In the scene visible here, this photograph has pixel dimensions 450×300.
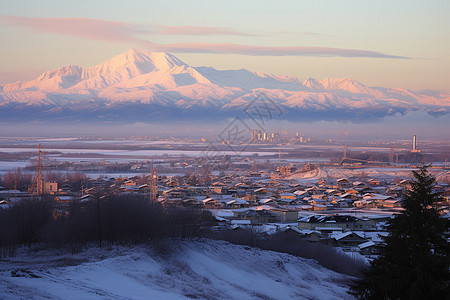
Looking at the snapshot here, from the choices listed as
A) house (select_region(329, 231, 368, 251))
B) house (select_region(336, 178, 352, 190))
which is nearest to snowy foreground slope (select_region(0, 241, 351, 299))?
house (select_region(329, 231, 368, 251))

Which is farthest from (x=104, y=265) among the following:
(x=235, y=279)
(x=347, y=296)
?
(x=347, y=296)

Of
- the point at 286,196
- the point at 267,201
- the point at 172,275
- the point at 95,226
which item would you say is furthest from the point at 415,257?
the point at 286,196

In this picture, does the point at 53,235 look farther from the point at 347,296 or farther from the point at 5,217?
the point at 347,296

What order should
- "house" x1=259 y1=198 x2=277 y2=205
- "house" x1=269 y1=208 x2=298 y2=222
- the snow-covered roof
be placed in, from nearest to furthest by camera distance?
the snow-covered roof
"house" x1=269 y1=208 x2=298 y2=222
"house" x1=259 y1=198 x2=277 y2=205

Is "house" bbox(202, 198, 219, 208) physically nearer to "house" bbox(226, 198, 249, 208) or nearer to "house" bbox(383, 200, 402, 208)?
"house" bbox(226, 198, 249, 208)

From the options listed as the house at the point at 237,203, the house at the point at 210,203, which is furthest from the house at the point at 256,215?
the house at the point at 237,203
